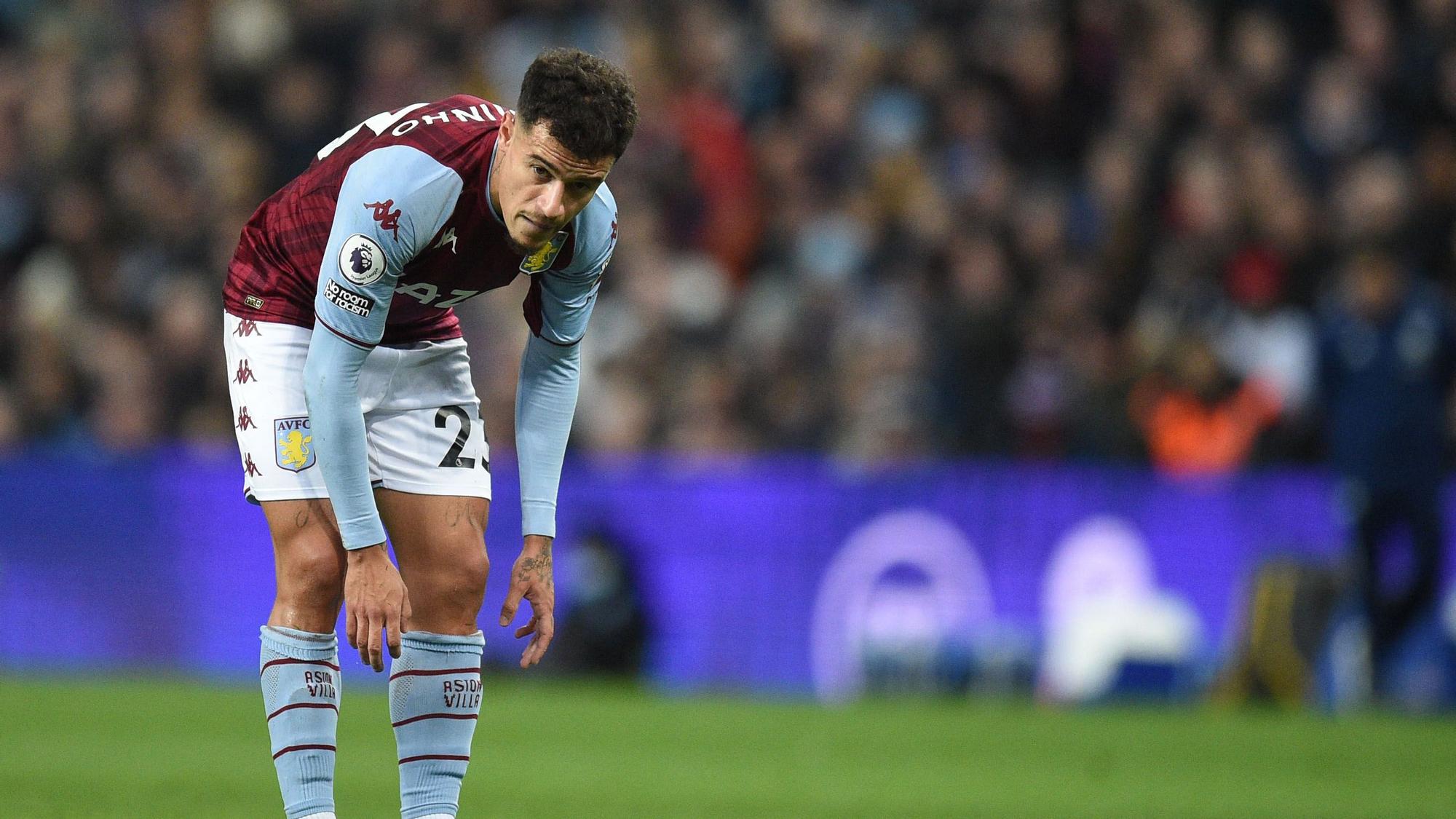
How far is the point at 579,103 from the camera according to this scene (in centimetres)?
450

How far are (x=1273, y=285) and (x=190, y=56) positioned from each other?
8775mm

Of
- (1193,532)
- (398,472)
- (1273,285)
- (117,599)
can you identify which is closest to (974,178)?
(1273,285)

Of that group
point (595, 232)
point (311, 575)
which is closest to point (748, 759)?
point (311, 575)

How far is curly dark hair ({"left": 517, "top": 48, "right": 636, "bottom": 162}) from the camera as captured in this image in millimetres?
4500

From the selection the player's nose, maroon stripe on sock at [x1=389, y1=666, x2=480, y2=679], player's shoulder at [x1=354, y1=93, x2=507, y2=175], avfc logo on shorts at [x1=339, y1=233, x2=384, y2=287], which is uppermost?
player's shoulder at [x1=354, y1=93, x2=507, y2=175]

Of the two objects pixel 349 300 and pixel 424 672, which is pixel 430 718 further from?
pixel 349 300

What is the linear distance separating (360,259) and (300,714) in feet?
3.95

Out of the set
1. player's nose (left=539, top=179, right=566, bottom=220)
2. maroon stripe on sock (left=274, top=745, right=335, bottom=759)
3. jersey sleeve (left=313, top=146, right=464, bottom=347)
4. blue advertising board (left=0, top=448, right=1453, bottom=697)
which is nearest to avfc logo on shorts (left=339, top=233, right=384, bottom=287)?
jersey sleeve (left=313, top=146, right=464, bottom=347)

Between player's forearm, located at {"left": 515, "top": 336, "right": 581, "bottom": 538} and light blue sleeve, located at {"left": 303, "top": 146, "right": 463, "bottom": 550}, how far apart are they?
703 millimetres

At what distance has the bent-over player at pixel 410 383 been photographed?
461 cm

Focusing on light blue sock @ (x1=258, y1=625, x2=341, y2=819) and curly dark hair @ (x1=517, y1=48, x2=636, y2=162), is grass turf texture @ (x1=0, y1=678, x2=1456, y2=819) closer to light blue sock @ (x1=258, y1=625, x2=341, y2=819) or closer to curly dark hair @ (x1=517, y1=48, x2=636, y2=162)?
light blue sock @ (x1=258, y1=625, x2=341, y2=819)

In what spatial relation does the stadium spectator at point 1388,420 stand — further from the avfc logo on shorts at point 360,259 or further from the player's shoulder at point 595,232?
the avfc logo on shorts at point 360,259

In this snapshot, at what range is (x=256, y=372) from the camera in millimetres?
5055

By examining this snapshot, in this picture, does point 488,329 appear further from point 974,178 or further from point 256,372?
point 256,372
